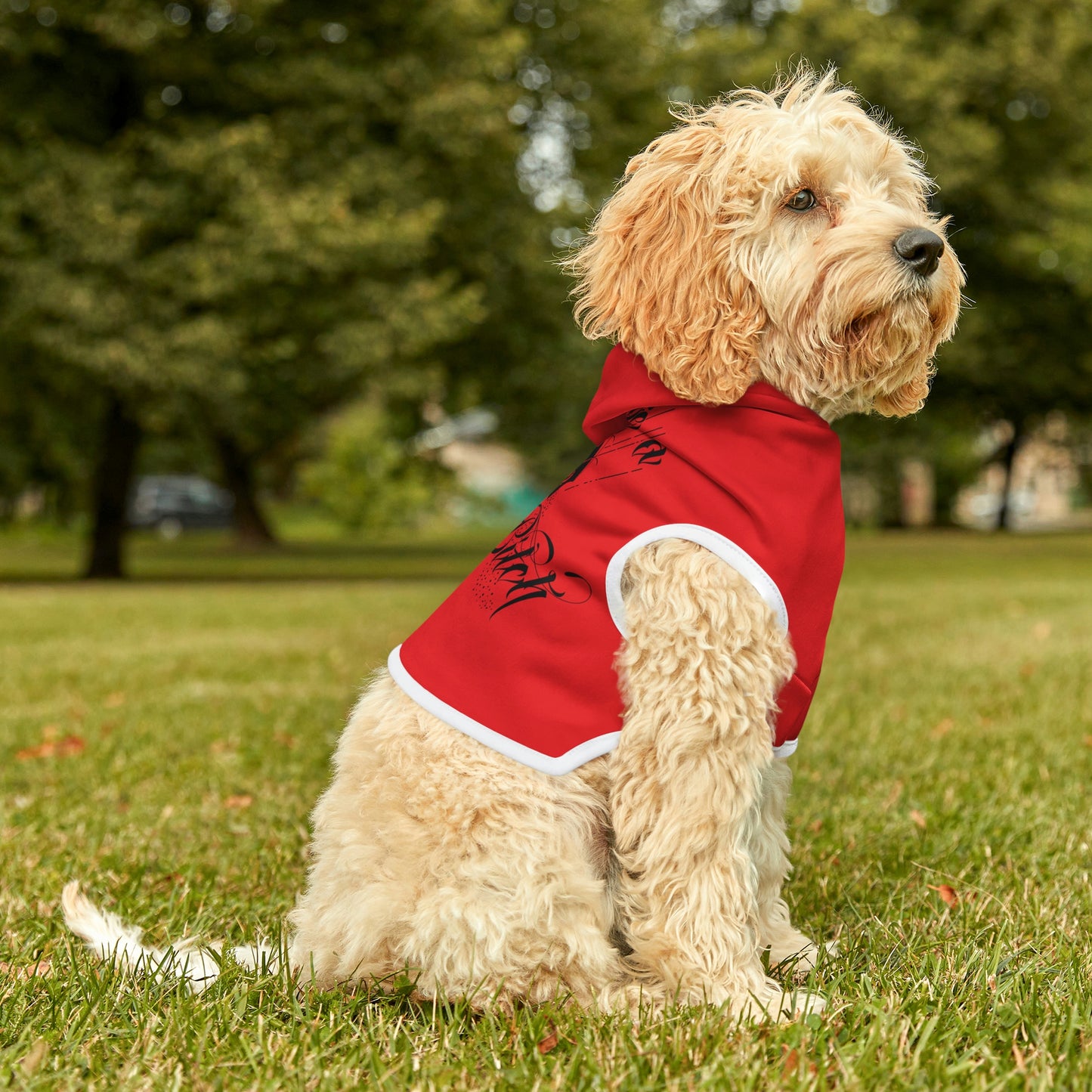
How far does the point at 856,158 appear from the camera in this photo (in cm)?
290

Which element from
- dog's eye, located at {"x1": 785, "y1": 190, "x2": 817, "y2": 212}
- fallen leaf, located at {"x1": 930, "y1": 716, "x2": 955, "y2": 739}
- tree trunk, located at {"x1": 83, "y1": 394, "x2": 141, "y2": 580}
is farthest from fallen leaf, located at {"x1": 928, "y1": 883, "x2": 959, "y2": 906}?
tree trunk, located at {"x1": 83, "y1": 394, "x2": 141, "y2": 580}

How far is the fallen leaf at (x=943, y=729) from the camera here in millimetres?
6165

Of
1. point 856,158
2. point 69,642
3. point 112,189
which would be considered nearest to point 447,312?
point 112,189

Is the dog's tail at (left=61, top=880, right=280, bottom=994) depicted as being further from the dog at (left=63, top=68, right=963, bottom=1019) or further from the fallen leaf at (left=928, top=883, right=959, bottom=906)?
the fallen leaf at (left=928, top=883, right=959, bottom=906)

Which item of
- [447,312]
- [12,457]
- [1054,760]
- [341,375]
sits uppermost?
[447,312]

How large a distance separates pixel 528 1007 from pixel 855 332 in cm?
182

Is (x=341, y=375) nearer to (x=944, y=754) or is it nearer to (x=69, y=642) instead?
(x=69, y=642)

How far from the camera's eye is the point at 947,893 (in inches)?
144

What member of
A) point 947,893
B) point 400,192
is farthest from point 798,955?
point 400,192

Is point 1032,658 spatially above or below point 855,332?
below

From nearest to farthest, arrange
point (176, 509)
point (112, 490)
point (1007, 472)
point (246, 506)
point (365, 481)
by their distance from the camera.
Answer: point (112, 490) < point (246, 506) < point (1007, 472) < point (365, 481) < point (176, 509)

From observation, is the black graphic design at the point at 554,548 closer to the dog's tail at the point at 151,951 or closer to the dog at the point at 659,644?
the dog at the point at 659,644

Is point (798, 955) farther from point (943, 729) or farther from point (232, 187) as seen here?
point (232, 187)

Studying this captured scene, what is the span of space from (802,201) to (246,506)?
31.5 meters
